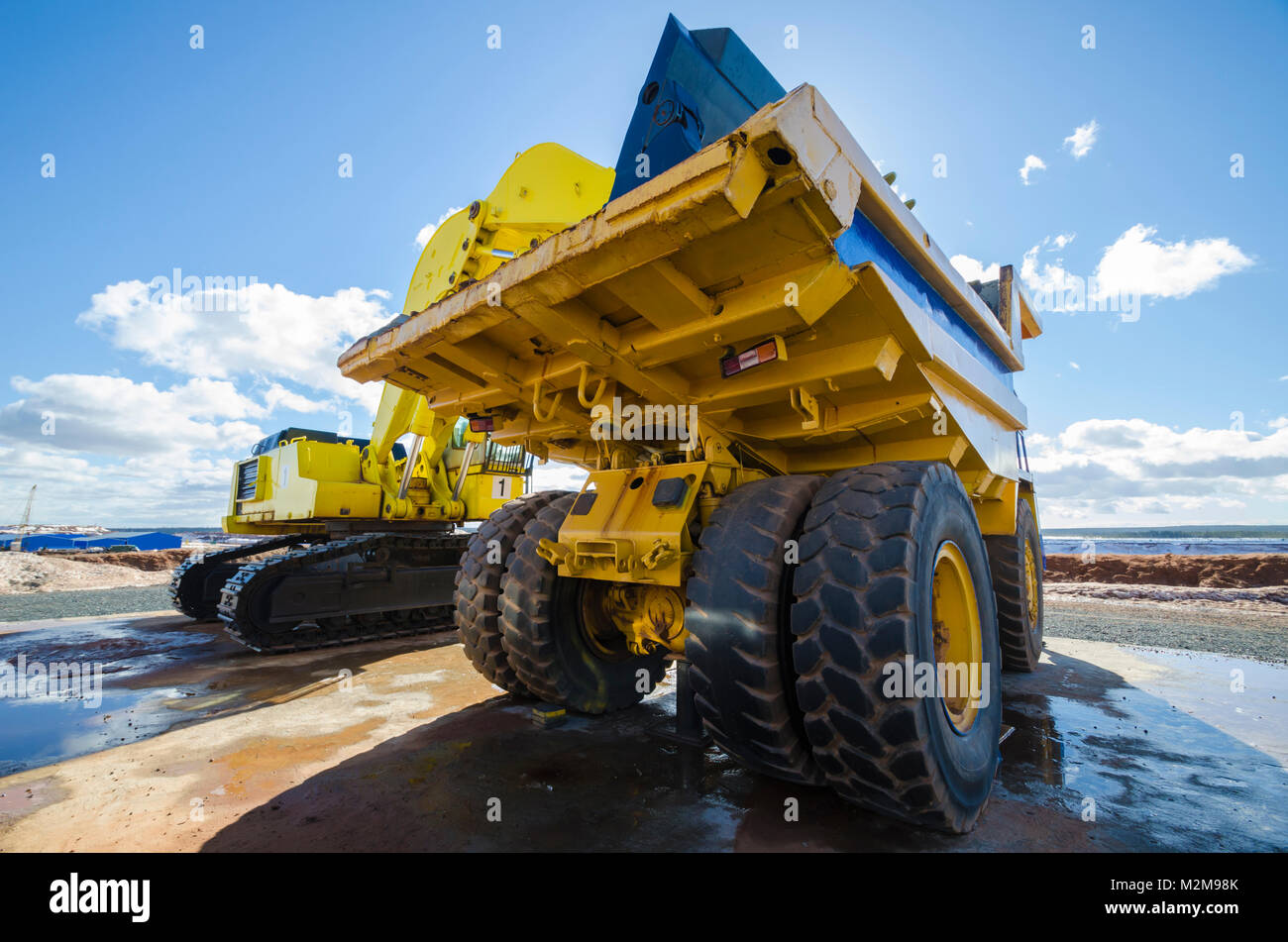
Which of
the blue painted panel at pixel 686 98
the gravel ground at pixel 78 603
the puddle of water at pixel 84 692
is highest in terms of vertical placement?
the blue painted panel at pixel 686 98

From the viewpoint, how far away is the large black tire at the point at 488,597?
3.72 meters

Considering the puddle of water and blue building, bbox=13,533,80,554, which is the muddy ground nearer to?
the puddle of water

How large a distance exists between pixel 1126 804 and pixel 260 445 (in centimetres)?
1146

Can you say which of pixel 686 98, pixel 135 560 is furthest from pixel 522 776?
pixel 135 560

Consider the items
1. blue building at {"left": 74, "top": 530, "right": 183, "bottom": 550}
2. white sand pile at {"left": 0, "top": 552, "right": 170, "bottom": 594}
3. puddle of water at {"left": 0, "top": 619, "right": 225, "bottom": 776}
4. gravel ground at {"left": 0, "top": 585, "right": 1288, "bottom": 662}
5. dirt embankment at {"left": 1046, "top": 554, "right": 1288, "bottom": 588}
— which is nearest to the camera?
puddle of water at {"left": 0, "top": 619, "right": 225, "bottom": 776}

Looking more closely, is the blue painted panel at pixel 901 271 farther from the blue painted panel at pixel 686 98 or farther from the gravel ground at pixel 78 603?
the gravel ground at pixel 78 603

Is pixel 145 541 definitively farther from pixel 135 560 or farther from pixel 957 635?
pixel 957 635

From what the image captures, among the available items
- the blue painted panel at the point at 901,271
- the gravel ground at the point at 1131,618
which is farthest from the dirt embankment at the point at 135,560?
the blue painted panel at the point at 901,271

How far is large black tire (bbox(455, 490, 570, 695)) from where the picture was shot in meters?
3.72

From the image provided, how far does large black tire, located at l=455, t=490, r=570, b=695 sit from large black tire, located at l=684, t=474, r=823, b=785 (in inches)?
68.9

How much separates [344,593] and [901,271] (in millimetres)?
6985

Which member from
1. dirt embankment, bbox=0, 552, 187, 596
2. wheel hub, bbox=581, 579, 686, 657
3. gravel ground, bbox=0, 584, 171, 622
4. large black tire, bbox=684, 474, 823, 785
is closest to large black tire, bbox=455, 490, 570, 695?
wheel hub, bbox=581, 579, 686, 657

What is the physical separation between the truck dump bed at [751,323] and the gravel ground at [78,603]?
10.5 meters
